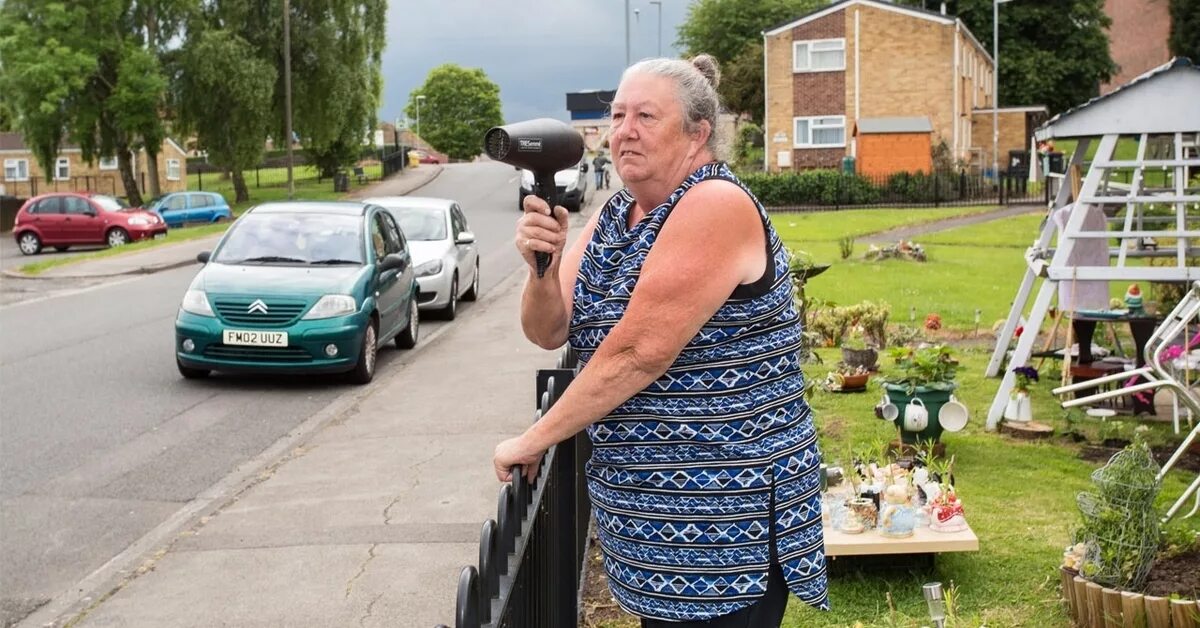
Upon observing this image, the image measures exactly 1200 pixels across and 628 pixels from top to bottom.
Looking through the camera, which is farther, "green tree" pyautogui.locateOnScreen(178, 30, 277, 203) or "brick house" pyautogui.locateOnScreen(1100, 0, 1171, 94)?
"brick house" pyautogui.locateOnScreen(1100, 0, 1171, 94)

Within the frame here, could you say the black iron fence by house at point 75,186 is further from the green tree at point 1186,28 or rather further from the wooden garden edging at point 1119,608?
the wooden garden edging at point 1119,608

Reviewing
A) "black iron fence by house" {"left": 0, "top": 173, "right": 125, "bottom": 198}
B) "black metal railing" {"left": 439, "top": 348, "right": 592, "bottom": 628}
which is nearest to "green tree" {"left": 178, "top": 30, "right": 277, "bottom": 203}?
"black iron fence by house" {"left": 0, "top": 173, "right": 125, "bottom": 198}

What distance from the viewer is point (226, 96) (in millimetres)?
47875

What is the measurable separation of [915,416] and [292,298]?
20.9 feet

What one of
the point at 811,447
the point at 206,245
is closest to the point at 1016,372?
the point at 811,447

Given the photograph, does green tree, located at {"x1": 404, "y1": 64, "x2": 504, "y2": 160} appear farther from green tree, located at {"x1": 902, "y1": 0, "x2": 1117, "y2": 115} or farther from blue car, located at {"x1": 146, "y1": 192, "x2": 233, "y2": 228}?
blue car, located at {"x1": 146, "y1": 192, "x2": 233, "y2": 228}

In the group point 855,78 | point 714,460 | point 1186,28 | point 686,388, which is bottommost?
point 714,460

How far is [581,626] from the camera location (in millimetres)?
4973

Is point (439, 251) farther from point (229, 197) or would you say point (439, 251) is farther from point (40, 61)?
point (229, 197)

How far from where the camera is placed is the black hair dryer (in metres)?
2.66

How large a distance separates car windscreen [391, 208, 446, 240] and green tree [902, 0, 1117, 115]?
54496 mm

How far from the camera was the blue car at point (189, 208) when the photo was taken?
43.1 meters

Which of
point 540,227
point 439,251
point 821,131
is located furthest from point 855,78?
point 540,227

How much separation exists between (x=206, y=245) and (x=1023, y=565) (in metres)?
29.7
